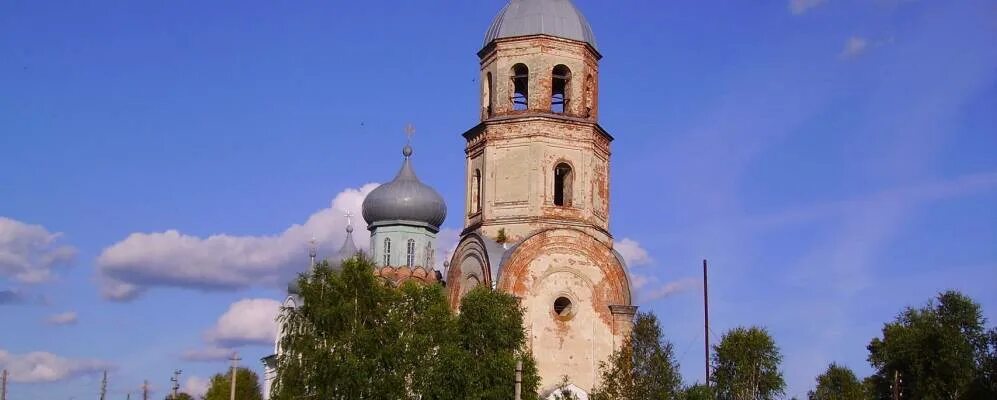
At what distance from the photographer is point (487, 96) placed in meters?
31.0

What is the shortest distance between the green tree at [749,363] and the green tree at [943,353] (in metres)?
3.93

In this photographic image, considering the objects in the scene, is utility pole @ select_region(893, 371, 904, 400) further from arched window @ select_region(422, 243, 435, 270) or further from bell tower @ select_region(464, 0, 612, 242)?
arched window @ select_region(422, 243, 435, 270)

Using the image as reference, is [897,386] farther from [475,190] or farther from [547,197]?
[475,190]

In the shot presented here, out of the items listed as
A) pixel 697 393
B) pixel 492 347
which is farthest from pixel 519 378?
pixel 697 393

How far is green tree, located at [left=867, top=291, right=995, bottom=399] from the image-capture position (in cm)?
3541

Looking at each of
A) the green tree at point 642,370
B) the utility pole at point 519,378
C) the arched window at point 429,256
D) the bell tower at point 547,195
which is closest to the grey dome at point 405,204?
the arched window at point 429,256

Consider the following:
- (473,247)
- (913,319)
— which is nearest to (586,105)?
(473,247)

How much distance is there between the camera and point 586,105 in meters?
30.3

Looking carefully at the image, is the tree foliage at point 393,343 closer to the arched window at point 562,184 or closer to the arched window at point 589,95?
the arched window at point 562,184

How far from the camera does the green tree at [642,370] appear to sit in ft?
85.9

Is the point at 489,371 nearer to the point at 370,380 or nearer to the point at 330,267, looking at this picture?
the point at 370,380

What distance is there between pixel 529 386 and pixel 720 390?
11.1m

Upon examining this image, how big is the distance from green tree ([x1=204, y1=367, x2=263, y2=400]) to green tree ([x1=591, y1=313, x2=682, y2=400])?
3259cm

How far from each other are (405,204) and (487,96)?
1041 cm
